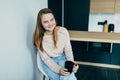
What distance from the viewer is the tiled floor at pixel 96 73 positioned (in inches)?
100

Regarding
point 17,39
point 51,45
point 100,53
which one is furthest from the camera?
point 100,53

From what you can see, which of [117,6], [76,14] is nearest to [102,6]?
[117,6]

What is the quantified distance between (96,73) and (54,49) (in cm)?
143

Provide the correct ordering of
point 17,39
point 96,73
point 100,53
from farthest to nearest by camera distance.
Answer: point 100,53
point 96,73
point 17,39

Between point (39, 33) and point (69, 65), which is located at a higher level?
point (39, 33)

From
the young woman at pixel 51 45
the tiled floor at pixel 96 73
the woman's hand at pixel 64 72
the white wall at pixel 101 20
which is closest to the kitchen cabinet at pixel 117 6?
the white wall at pixel 101 20

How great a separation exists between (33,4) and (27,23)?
19cm

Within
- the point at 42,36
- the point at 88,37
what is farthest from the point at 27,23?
the point at 88,37

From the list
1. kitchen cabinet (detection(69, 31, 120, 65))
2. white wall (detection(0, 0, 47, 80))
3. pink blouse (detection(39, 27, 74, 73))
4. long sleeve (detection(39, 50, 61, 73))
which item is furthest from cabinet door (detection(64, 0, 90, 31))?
long sleeve (detection(39, 50, 61, 73))

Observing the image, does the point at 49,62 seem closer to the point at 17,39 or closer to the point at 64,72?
the point at 64,72

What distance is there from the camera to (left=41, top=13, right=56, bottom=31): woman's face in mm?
1386

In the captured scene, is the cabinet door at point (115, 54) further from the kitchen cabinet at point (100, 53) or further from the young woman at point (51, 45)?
the young woman at point (51, 45)

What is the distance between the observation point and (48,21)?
A: 141 cm

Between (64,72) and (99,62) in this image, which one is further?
(99,62)
